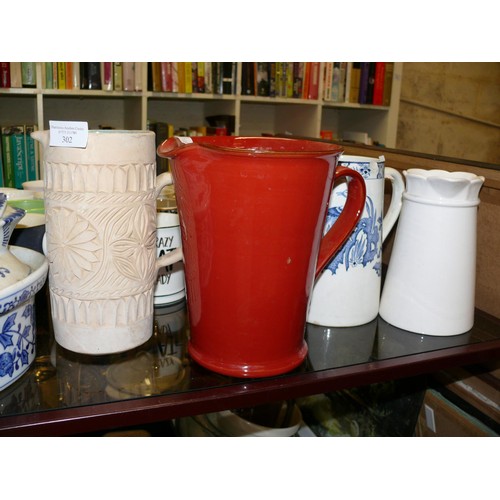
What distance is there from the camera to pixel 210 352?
613mm

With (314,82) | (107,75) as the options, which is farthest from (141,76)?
(314,82)

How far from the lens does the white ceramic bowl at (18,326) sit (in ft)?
1.70

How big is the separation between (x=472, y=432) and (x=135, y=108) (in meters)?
2.08

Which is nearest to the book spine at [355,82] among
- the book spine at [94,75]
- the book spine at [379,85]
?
the book spine at [379,85]

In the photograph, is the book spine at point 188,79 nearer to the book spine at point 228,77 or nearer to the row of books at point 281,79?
the book spine at point 228,77

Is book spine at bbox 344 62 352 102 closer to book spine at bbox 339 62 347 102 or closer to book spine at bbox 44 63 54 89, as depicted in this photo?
book spine at bbox 339 62 347 102

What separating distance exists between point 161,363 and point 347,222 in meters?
0.29

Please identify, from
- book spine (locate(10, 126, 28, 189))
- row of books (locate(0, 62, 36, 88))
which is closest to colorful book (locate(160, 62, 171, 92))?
row of books (locate(0, 62, 36, 88))

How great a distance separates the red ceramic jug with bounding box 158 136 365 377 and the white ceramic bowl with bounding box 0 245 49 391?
6.9 inches

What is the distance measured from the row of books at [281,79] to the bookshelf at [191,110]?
31 mm

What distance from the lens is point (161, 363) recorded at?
0.62m

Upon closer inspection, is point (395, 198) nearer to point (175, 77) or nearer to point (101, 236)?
point (101, 236)

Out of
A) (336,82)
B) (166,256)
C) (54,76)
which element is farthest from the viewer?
(336,82)

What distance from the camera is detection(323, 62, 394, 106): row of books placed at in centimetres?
275
